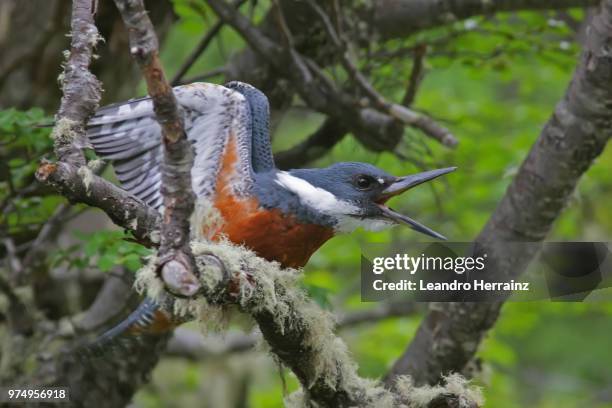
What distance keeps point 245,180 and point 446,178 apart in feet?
6.17

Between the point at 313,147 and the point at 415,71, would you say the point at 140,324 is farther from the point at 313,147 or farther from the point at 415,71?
the point at 415,71

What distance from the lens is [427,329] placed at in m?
4.14

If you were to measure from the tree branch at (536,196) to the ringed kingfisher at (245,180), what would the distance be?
87 centimetres

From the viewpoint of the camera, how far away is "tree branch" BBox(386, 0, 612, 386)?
140 inches

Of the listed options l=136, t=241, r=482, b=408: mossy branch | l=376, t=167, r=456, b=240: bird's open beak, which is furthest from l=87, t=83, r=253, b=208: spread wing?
l=136, t=241, r=482, b=408: mossy branch

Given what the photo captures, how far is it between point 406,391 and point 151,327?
106 centimetres

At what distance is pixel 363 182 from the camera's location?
10.5 ft

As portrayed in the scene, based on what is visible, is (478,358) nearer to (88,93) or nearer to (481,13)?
(481,13)

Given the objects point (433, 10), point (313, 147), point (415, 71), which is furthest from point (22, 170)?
point (433, 10)

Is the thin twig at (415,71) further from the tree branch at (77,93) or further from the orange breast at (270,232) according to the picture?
the tree branch at (77,93)

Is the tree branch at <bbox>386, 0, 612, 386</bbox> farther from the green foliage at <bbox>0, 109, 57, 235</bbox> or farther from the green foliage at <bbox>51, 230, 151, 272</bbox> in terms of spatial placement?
the green foliage at <bbox>0, 109, 57, 235</bbox>

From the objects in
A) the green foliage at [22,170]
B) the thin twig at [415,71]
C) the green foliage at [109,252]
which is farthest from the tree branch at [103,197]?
the thin twig at [415,71]

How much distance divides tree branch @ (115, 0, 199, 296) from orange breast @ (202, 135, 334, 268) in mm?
1056

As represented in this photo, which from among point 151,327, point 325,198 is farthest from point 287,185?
point 151,327
